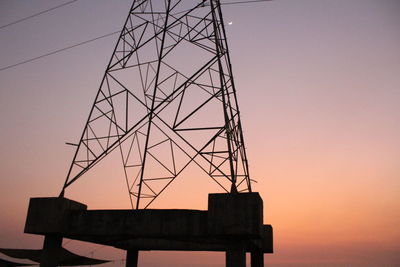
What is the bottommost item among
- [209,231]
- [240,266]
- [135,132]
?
[240,266]

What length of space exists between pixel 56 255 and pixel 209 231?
740cm

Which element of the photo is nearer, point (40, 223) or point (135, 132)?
point (40, 223)

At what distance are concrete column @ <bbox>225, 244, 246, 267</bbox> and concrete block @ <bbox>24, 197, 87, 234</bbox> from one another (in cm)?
730

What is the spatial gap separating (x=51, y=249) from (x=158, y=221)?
5.28 metres

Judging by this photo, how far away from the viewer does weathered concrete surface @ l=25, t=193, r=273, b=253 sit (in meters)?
13.7

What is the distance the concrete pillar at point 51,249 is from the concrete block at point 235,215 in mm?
7265

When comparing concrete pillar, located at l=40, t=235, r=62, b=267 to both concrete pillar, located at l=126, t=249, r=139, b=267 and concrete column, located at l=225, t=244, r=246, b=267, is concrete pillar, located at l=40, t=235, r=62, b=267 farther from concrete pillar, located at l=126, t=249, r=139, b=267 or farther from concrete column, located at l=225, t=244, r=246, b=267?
concrete pillar, located at l=126, t=249, r=139, b=267

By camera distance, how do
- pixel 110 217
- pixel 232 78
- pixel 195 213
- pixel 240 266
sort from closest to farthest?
1. pixel 240 266
2. pixel 195 213
3. pixel 110 217
4. pixel 232 78

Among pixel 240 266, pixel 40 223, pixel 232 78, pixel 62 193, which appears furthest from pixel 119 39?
pixel 240 266

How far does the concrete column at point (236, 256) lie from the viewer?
14.0m

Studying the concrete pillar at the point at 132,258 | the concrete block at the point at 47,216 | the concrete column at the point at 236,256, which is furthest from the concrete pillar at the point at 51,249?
the concrete pillar at the point at 132,258

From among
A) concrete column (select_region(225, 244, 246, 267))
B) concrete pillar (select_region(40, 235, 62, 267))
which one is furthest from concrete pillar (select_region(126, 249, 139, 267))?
concrete column (select_region(225, 244, 246, 267))

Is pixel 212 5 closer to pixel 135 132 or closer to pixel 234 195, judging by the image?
pixel 135 132

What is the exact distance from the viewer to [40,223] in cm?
1595
